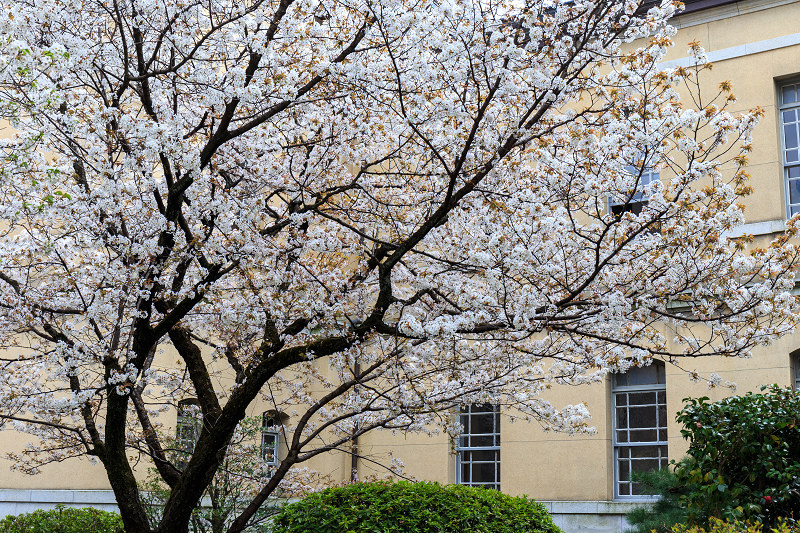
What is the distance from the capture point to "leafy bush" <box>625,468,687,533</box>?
409 inches

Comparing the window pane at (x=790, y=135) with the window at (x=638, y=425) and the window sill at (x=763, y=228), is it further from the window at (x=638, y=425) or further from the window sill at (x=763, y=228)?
the window at (x=638, y=425)

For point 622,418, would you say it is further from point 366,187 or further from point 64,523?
point 64,523

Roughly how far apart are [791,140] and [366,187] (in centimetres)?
742

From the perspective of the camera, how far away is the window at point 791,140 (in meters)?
12.2

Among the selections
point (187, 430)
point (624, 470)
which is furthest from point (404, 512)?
A: point (624, 470)

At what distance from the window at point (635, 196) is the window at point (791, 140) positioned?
1923 millimetres

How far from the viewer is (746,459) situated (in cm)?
682

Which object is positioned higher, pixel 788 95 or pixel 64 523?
pixel 788 95

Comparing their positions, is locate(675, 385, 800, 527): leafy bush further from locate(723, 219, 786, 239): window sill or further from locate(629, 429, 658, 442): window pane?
locate(629, 429, 658, 442): window pane

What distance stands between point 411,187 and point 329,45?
1.80 m

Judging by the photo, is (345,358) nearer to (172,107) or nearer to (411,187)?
(411,187)

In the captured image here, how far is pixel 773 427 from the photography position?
6691 mm

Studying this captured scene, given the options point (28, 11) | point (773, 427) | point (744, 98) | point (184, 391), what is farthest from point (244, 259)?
point (744, 98)

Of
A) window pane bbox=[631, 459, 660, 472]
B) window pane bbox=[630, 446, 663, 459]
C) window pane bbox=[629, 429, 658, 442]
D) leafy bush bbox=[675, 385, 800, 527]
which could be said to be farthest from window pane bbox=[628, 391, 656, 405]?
leafy bush bbox=[675, 385, 800, 527]
